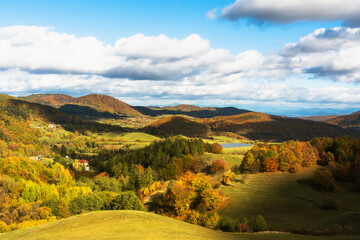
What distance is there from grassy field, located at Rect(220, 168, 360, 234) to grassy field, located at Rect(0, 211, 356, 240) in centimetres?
1381

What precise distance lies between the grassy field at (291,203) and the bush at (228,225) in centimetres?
851

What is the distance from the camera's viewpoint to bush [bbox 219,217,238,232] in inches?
2106

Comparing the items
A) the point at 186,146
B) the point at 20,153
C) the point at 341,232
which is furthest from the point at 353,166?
the point at 20,153

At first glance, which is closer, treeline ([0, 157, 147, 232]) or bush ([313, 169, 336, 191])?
treeline ([0, 157, 147, 232])

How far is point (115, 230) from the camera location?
3753 cm

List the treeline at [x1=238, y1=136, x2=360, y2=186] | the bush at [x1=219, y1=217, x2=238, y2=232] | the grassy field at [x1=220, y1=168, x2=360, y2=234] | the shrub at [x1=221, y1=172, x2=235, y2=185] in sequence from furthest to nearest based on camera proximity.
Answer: the treeline at [x1=238, y1=136, x2=360, y2=186] < the shrub at [x1=221, y1=172, x2=235, y2=185] < the bush at [x1=219, y1=217, x2=238, y2=232] < the grassy field at [x1=220, y1=168, x2=360, y2=234]

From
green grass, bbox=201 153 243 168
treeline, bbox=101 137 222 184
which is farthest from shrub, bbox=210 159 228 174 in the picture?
green grass, bbox=201 153 243 168

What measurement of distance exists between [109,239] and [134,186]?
78245 mm

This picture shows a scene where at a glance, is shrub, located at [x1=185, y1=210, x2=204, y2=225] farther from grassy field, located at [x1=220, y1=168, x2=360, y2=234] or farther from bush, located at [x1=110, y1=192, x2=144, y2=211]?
bush, located at [x1=110, y1=192, x2=144, y2=211]

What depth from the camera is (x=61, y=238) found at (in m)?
34.5

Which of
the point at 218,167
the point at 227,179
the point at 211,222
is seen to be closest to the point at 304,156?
the point at 227,179

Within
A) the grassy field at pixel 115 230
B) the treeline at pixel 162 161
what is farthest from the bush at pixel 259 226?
the treeline at pixel 162 161

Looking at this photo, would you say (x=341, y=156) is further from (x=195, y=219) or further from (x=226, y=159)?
(x=195, y=219)

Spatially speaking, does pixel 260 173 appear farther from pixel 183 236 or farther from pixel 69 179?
pixel 69 179
